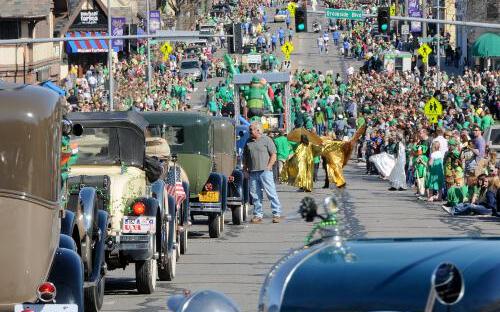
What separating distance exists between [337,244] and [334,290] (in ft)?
1.19

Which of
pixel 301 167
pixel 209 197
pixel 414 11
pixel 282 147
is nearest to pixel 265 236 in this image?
pixel 209 197

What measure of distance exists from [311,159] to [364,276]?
26.1 m

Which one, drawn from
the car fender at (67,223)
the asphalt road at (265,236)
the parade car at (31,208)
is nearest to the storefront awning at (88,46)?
the asphalt road at (265,236)

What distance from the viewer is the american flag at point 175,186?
1892 centimetres

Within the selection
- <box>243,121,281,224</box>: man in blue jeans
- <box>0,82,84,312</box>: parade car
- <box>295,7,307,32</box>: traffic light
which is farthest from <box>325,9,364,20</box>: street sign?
<box>0,82,84,312</box>: parade car

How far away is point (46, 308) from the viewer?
1084cm

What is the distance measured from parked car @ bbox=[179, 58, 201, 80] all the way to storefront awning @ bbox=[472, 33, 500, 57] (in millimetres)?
14238

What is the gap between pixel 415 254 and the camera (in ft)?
20.4

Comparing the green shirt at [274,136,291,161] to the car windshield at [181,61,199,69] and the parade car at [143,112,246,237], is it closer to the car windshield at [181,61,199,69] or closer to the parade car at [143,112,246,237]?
the parade car at [143,112,246,237]

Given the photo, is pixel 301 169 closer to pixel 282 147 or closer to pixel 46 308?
pixel 282 147

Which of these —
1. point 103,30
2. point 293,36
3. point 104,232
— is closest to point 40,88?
point 104,232

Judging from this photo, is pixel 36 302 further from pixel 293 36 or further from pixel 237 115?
pixel 293 36

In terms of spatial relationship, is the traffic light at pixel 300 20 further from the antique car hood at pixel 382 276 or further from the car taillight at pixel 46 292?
the antique car hood at pixel 382 276

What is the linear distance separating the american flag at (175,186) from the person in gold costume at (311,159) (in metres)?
12.2
